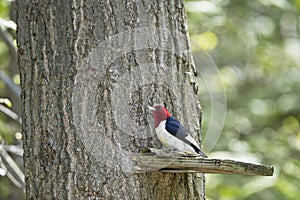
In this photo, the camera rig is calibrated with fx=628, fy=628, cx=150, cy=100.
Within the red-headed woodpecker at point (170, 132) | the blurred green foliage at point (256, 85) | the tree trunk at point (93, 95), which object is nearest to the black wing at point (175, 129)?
the red-headed woodpecker at point (170, 132)

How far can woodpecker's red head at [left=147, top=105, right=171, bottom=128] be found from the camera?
2.46 meters

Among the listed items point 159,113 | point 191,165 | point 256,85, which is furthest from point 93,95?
point 256,85

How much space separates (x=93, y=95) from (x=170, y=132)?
36 centimetres

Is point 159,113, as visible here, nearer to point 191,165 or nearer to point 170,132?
point 170,132

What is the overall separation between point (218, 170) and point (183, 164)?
0.69 ft

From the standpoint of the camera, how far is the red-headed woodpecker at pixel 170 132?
2.45 metres

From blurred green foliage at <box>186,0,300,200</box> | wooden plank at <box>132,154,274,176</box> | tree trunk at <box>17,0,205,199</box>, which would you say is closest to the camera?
wooden plank at <box>132,154,274,176</box>

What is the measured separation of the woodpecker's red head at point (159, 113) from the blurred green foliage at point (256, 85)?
8.19ft

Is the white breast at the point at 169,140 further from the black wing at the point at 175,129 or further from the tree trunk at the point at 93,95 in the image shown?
the tree trunk at the point at 93,95

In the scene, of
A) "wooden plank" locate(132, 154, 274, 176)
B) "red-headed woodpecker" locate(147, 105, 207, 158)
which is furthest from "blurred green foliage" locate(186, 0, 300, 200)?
"red-headed woodpecker" locate(147, 105, 207, 158)

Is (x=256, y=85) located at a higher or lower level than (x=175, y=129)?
higher

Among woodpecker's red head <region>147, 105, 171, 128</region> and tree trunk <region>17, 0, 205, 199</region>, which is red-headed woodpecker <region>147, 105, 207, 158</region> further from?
tree trunk <region>17, 0, 205, 199</region>

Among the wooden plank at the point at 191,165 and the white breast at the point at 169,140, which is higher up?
the white breast at the point at 169,140

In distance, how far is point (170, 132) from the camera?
2.45 meters
